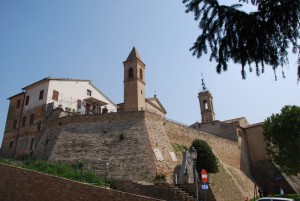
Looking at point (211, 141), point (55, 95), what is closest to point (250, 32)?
point (55, 95)

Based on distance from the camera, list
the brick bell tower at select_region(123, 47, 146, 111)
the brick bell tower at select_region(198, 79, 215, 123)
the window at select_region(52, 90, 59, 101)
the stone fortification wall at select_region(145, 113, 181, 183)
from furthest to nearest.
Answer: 1. the brick bell tower at select_region(198, 79, 215, 123)
2. the brick bell tower at select_region(123, 47, 146, 111)
3. the window at select_region(52, 90, 59, 101)
4. the stone fortification wall at select_region(145, 113, 181, 183)

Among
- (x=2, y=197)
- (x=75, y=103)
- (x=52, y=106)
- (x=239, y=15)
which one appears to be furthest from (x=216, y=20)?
(x=75, y=103)

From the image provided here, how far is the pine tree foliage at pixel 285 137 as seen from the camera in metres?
29.6

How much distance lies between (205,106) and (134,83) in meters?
21.4

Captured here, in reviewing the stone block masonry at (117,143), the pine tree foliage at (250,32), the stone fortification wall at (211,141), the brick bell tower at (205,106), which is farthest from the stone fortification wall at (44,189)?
the brick bell tower at (205,106)

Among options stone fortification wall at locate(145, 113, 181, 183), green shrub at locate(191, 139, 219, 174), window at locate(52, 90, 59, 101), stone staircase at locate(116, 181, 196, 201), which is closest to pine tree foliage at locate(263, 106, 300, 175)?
green shrub at locate(191, 139, 219, 174)

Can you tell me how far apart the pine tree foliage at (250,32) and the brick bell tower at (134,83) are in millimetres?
28835

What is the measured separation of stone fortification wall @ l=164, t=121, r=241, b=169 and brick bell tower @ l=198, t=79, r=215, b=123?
9044 millimetres

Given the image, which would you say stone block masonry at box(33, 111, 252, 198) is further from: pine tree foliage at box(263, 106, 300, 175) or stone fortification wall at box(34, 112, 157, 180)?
pine tree foliage at box(263, 106, 300, 175)

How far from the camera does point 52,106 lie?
101 ft

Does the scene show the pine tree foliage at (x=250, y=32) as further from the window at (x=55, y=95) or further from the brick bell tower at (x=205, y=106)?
the brick bell tower at (x=205, y=106)

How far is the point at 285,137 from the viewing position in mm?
31516

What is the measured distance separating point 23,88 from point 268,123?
3248cm

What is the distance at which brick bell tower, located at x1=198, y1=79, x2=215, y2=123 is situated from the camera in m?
49.3
